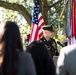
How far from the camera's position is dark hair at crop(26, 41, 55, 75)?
420 cm

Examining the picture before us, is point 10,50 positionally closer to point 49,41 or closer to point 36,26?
point 49,41

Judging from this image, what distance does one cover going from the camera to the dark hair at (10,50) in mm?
3363

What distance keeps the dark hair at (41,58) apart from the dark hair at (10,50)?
2.52 feet

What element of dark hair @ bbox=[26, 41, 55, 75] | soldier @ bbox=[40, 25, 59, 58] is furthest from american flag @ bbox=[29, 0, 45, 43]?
dark hair @ bbox=[26, 41, 55, 75]

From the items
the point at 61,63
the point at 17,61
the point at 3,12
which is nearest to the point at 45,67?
the point at 61,63

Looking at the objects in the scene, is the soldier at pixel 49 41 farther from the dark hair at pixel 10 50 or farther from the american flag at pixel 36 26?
the dark hair at pixel 10 50

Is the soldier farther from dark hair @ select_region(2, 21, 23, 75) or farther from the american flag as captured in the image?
dark hair @ select_region(2, 21, 23, 75)

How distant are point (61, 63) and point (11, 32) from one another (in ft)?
2.54

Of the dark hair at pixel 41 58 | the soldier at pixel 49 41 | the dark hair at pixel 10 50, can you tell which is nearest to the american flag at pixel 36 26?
the soldier at pixel 49 41

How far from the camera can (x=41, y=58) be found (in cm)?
425

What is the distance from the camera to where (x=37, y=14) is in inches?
416

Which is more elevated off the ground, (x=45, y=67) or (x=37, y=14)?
(x=37, y=14)

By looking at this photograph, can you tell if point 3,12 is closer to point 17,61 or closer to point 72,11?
point 72,11

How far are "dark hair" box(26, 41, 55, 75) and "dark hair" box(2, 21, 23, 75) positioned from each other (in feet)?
2.52
